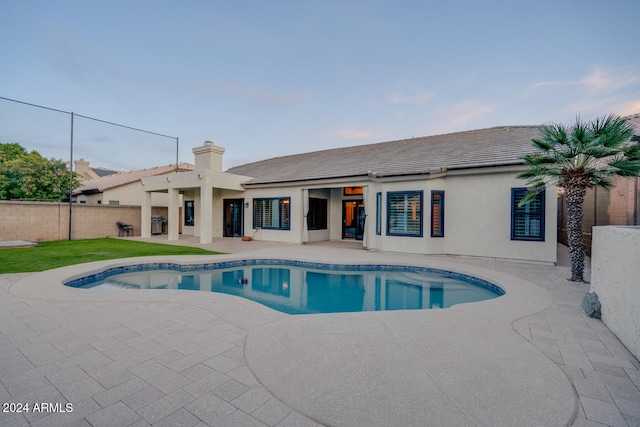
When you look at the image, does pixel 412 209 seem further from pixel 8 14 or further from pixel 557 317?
pixel 8 14

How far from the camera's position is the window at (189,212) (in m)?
18.6

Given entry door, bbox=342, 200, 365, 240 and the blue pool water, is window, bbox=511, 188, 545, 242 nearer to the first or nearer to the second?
the blue pool water

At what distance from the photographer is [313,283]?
801 centimetres

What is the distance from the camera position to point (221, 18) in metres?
10.9

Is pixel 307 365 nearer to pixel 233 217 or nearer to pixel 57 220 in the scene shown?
pixel 233 217

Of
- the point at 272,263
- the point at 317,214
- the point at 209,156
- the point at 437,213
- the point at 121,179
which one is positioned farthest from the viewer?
the point at 121,179

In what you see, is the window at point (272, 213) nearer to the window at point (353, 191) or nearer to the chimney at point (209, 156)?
the chimney at point (209, 156)

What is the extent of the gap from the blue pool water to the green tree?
52.3 ft

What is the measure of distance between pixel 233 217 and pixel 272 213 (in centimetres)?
308

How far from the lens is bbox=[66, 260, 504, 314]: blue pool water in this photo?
642 cm

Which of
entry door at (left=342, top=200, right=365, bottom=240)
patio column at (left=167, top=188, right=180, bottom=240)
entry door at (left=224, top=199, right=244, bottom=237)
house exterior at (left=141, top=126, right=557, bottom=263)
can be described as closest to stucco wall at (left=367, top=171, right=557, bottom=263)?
house exterior at (left=141, top=126, right=557, bottom=263)

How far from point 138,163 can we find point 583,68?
80.4 feet

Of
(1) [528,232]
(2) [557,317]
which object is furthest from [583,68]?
(2) [557,317]

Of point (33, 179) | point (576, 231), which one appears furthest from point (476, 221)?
point (33, 179)
